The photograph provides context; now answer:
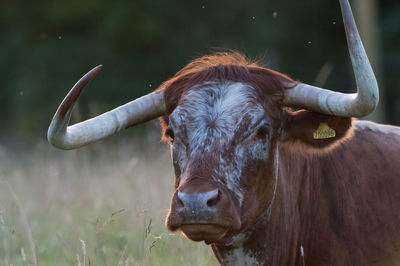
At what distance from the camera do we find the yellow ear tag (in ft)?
14.2

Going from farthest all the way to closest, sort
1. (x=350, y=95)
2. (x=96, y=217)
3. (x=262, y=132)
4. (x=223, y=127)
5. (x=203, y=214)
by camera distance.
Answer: (x=96, y=217) < (x=262, y=132) < (x=223, y=127) < (x=350, y=95) < (x=203, y=214)

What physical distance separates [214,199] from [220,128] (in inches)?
19.9

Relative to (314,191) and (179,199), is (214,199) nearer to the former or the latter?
(179,199)

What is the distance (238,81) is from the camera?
4.39 metres

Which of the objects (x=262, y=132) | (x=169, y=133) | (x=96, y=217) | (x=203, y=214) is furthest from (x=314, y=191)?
(x=96, y=217)

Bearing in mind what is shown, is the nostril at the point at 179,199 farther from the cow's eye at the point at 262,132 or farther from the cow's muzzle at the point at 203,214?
the cow's eye at the point at 262,132

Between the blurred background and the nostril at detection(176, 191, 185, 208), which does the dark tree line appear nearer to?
the blurred background

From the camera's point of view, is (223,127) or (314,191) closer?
(223,127)

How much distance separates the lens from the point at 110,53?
77.4ft

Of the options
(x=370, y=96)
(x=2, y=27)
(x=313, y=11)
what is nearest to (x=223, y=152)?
(x=370, y=96)

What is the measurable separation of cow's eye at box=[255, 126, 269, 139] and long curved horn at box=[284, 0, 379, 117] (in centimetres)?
24

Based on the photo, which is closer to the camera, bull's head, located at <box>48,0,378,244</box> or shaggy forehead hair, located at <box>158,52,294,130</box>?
bull's head, located at <box>48,0,378,244</box>

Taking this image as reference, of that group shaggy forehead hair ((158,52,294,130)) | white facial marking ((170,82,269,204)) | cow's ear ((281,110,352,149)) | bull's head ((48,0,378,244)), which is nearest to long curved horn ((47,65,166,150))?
bull's head ((48,0,378,244))

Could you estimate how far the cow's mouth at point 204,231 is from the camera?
380 cm
